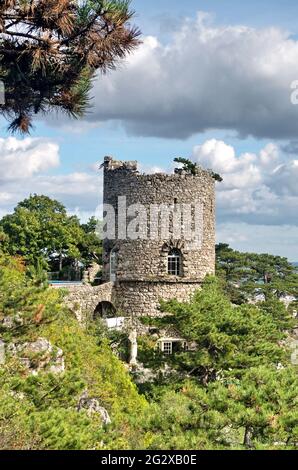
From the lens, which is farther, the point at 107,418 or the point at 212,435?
the point at 107,418

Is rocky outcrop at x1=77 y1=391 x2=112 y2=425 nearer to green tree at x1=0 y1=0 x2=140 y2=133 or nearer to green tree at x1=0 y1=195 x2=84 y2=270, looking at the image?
green tree at x1=0 y1=0 x2=140 y2=133

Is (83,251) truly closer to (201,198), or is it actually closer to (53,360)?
(201,198)

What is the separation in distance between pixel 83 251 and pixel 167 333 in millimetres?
15498

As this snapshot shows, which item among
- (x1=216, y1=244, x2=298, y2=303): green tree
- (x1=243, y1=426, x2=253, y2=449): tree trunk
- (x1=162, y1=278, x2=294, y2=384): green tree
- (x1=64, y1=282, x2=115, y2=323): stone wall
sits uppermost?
(x1=216, y1=244, x2=298, y2=303): green tree

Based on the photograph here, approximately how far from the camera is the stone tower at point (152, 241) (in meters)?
25.2

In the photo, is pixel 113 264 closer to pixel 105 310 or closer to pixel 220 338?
pixel 105 310

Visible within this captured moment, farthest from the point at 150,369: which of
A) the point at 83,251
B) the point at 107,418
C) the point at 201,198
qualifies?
the point at 83,251

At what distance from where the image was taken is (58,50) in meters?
11.4

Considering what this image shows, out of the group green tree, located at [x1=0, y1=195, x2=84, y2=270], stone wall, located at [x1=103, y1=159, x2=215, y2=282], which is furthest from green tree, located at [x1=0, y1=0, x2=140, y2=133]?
green tree, located at [x1=0, y1=195, x2=84, y2=270]

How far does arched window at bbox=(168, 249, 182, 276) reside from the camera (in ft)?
84.0

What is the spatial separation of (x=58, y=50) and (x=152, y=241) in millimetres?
14346

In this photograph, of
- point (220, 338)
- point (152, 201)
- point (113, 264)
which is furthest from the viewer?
point (113, 264)

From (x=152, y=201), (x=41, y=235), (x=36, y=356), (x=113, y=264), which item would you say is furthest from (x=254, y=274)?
(x=36, y=356)

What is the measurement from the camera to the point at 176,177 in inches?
998
